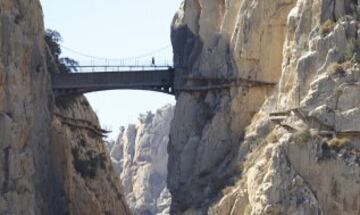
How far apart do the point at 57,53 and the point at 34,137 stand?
26.2 m

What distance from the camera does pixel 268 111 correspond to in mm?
139500

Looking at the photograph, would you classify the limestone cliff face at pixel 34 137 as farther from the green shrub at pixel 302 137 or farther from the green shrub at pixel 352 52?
the green shrub at pixel 352 52

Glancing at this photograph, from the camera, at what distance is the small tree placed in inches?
6954

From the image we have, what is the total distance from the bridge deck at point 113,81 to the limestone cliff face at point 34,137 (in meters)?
1.92

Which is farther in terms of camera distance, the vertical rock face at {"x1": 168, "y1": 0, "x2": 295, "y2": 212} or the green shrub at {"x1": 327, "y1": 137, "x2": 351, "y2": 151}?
the vertical rock face at {"x1": 168, "y1": 0, "x2": 295, "y2": 212}

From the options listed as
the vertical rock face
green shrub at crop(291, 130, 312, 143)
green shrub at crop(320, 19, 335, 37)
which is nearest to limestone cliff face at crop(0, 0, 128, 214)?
the vertical rock face

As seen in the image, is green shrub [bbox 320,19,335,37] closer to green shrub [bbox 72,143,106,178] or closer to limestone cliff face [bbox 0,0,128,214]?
limestone cliff face [bbox 0,0,128,214]

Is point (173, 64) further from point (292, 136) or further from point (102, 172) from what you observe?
point (292, 136)

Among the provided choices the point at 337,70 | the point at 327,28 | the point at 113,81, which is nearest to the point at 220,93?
the point at 113,81

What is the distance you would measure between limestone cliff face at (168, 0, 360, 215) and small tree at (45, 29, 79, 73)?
1976cm

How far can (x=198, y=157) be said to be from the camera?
14862 centimetres

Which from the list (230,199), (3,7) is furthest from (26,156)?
(230,199)

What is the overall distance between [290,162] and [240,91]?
2133 centimetres

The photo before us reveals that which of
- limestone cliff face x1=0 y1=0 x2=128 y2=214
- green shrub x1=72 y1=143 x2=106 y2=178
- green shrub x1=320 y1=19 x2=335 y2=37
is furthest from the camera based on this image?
green shrub x1=72 y1=143 x2=106 y2=178
